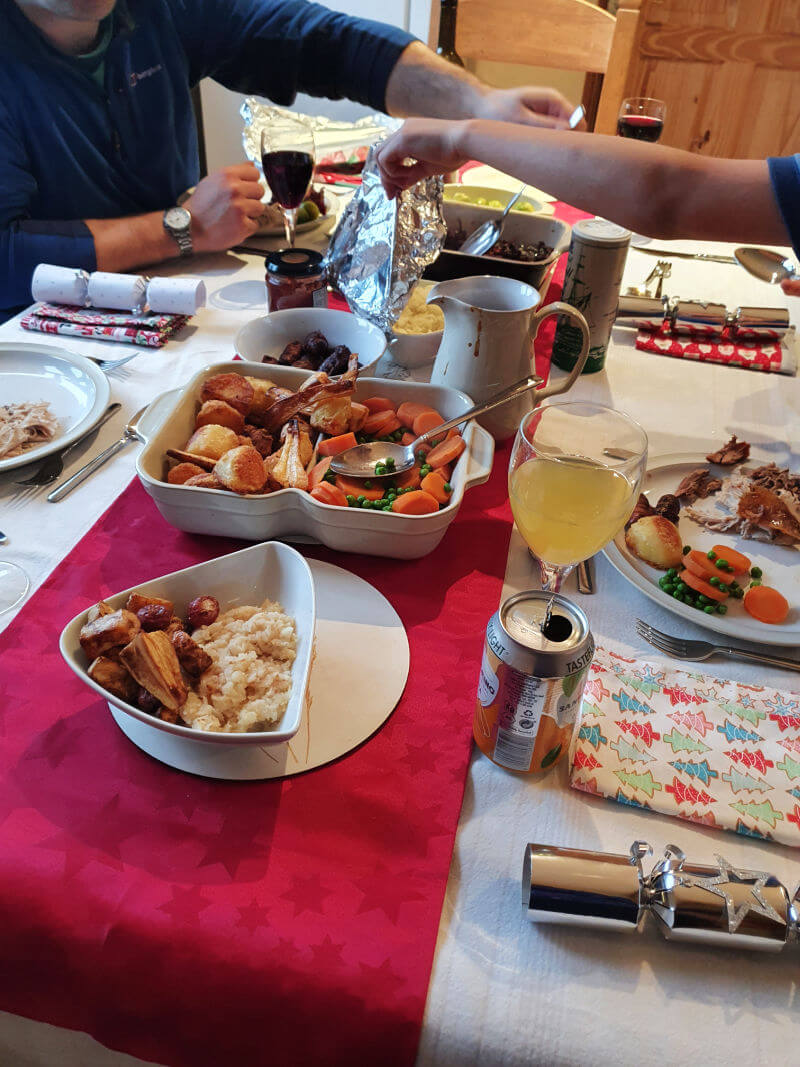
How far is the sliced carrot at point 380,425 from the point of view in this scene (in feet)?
3.11

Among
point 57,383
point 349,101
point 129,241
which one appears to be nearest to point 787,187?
point 57,383

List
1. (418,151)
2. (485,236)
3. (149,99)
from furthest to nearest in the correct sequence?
(149,99)
(485,236)
(418,151)

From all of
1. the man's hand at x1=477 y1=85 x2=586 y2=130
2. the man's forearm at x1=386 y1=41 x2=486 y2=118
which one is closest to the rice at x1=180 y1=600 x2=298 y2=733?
the man's hand at x1=477 y1=85 x2=586 y2=130

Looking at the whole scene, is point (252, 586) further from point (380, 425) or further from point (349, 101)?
point (349, 101)

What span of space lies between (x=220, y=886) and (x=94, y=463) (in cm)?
62

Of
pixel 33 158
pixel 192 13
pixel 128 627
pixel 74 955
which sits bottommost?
pixel 74 955

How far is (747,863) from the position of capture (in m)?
0.57

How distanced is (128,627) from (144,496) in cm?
37

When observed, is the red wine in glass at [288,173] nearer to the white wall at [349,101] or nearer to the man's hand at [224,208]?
the man's hand at [224,208]

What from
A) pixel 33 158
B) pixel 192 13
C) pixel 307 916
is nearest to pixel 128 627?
pixel 307 916

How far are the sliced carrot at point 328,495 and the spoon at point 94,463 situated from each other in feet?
0.80

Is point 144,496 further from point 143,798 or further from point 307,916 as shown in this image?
point 307,916

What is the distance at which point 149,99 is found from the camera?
167 centimetres

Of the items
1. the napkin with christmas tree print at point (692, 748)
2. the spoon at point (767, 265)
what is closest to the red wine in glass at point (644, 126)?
the spoon at point (767, 265)
